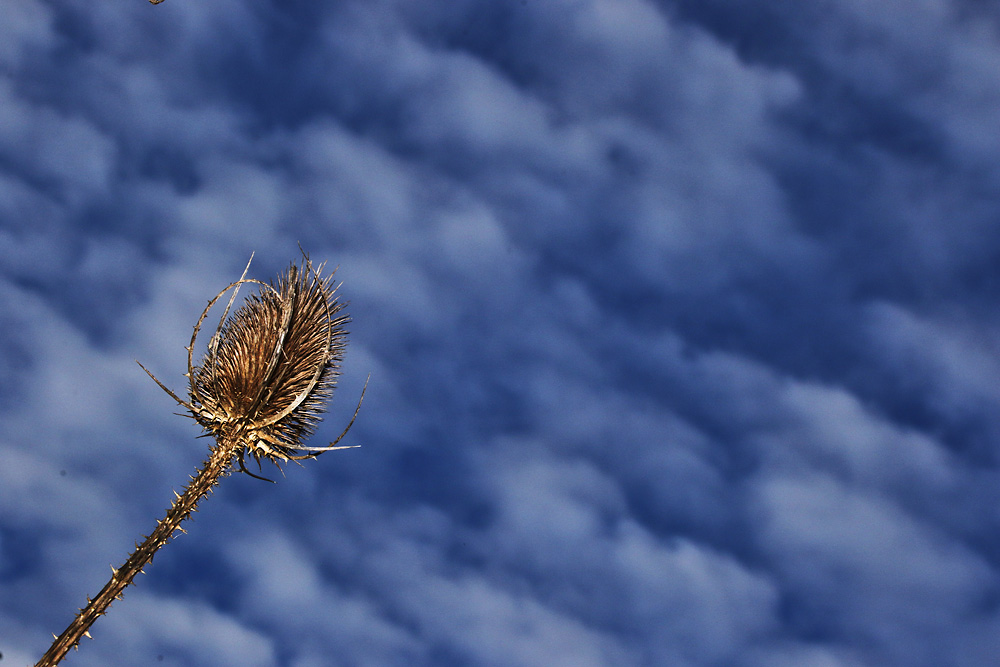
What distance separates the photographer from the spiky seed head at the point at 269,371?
11164mm

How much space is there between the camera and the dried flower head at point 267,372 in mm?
11148

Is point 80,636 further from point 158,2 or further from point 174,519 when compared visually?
point 158,2

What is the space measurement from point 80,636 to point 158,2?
7957 mm

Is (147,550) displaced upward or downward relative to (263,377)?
downward

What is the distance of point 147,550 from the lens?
9320 millimetres

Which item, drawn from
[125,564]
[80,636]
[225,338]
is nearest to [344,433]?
[225,338]

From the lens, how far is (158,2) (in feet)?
30.3

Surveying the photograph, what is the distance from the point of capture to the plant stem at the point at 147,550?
8.52 metres

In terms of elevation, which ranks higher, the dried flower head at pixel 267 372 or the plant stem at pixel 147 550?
the dried flower head at pixel 267 372

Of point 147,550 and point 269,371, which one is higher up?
point 269,371

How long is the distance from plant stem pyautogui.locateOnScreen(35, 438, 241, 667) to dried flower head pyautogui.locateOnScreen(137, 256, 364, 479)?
0.43 metres

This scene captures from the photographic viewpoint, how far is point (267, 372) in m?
11.1

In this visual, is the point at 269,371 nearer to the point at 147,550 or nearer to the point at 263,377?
the point at 263,377

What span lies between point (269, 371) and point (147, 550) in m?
2.99
